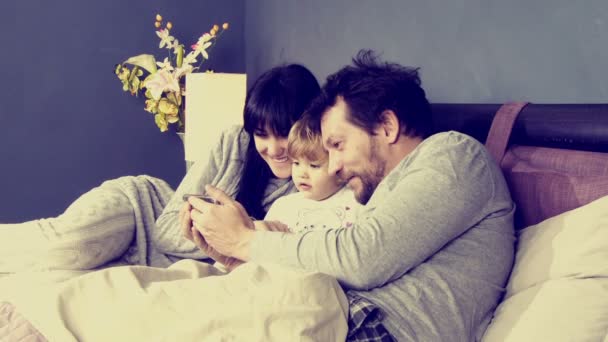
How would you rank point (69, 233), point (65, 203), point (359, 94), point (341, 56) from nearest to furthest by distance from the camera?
1. point (359, 94)
2. point (69, 233)
3. point (341, 56)
4. point (65, 203)

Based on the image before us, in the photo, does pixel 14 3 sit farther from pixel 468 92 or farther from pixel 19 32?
pixel 468 92

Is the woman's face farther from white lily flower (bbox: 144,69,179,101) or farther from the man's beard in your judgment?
white lily flower (bbox: 144,69,179,101)

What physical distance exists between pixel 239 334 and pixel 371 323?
0.80 ft

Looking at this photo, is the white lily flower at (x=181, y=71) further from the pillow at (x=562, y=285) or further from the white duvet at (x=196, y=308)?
the pillow at (x=562, y=285)

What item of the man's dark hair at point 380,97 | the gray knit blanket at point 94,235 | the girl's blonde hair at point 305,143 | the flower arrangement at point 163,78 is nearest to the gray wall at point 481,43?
the man's dark hair at point 380,97

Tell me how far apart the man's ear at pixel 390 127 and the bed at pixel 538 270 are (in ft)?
0.77

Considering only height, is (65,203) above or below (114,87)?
below

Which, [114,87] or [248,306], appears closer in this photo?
[248,306]

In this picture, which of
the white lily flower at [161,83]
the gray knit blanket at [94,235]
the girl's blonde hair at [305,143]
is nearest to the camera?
the girl's blonde hair at [305,143]

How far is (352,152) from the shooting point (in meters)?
1.39

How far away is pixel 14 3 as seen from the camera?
2.75 metres

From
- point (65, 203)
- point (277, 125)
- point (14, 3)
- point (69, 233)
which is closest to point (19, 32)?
point (14, 3)

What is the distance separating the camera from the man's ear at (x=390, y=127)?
4.47 ft

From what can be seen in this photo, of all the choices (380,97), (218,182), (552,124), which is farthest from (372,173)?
(218,182)
